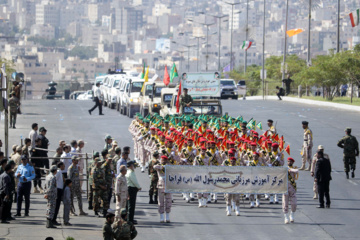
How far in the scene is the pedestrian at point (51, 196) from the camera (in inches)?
788

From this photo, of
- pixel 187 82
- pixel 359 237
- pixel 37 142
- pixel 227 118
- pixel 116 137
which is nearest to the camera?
pixel 359 237

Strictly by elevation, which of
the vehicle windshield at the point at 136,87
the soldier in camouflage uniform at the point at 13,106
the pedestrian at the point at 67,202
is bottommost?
the pedestrian at the point at 67,202

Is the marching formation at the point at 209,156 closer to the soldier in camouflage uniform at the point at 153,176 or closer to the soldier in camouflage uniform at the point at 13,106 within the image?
the soldier in camouflage uniform at the point at 153,176

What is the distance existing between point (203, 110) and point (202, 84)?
20.8 feet

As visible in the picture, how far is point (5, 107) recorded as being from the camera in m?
22.7

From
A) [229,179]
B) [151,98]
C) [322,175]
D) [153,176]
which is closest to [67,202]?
[153,176]

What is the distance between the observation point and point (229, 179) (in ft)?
72.6

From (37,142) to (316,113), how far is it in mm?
27552

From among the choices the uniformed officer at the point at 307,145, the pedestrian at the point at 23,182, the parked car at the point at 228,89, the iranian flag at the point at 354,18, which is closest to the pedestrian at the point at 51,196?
the pedestrian at the point at 23,182

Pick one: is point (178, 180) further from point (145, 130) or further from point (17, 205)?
point (145, 130)

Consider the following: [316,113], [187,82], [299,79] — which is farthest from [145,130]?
[299,79]

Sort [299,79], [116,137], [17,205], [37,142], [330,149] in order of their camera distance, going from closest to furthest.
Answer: [17,205] < [37,142] < [330,149] < [116,137] < [299,79]

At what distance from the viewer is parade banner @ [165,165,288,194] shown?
22.0 meters

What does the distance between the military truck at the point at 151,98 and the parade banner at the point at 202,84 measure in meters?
1.14
